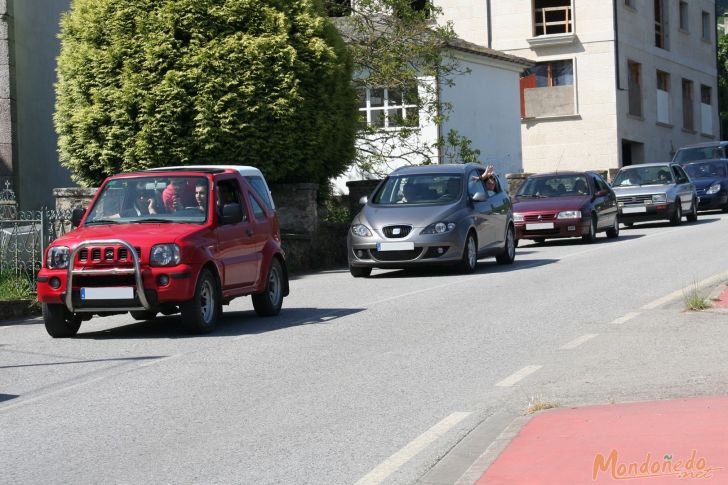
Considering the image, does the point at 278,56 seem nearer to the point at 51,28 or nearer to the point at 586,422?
A: the point at 51,28

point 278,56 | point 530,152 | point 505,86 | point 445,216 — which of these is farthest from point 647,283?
point 530,152

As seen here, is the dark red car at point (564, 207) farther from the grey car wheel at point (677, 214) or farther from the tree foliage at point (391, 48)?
the grey car wheel at point (677, 214)

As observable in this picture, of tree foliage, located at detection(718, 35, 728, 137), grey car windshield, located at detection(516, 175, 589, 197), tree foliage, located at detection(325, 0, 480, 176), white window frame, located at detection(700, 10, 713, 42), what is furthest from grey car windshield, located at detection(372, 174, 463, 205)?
tree foliage, located at detection(718, 35, 728, 137)

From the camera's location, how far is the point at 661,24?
2311 inches

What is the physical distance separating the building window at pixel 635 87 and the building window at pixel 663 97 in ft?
7.76

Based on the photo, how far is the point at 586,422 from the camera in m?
7.91

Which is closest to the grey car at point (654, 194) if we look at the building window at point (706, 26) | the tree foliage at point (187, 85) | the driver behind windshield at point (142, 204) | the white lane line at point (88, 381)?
the tree foliage at point (187, 85)

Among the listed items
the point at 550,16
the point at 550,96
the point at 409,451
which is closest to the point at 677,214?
the point at 550,96

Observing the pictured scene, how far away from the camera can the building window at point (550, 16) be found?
5338 centimetres

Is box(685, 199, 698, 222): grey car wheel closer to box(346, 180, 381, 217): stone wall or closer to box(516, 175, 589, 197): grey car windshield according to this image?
box(516, 175, 589, 197): grey car windshield

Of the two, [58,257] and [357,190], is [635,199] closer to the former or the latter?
[357,190]

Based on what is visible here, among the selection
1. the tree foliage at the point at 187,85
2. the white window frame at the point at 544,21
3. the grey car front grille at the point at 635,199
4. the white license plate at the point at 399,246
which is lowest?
the white license plate at the point at 399,246

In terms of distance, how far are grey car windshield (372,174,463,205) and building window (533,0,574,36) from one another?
3323cm

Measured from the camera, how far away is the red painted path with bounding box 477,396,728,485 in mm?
6472
